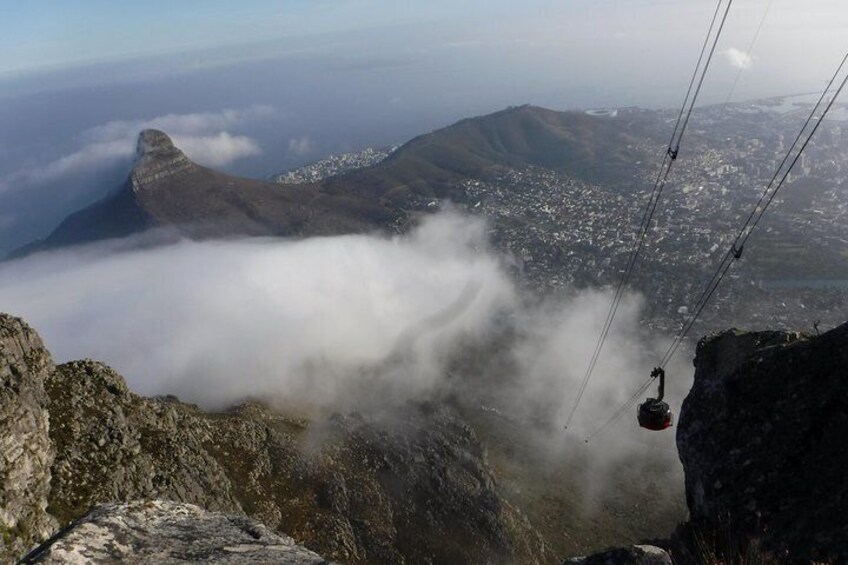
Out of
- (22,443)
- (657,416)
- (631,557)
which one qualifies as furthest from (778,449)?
(22,443)

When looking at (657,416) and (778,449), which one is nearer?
(778,449)

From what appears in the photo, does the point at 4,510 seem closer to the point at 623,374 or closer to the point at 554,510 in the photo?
the point at 554,510

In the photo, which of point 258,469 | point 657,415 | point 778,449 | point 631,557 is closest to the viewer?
point 631,557

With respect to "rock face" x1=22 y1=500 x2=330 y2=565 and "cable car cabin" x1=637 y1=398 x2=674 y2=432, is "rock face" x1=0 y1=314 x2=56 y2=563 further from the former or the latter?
"cable car cabin" x1=637 y1=398 x2=674 y2=432

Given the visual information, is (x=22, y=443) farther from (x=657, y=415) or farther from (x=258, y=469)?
(x=258, y=469)

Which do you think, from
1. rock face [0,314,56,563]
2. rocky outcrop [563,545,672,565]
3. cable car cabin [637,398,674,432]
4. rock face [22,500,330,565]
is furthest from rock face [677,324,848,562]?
rock face [0,314,56,563]

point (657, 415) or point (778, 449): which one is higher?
point (778, 449)

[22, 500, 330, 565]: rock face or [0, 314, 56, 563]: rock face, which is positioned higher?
[22, 500, 330, 565]: rock face
